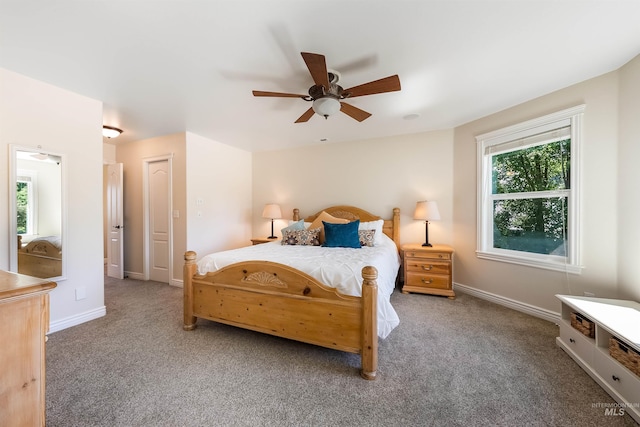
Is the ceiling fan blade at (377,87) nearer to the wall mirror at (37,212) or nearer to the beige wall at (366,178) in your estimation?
the beige wall at (366,178)

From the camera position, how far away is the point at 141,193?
4004 mm

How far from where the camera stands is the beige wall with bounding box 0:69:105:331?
2086 mm

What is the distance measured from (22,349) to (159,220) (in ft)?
10.8

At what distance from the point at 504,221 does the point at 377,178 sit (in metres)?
1.81

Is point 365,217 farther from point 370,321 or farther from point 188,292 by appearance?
point 188,292

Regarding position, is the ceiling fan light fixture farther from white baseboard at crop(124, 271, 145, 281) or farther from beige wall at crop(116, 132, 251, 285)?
white baseboard at crop(124, 271, 145, 281)

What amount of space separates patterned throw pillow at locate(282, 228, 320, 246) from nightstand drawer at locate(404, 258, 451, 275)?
4.30ft

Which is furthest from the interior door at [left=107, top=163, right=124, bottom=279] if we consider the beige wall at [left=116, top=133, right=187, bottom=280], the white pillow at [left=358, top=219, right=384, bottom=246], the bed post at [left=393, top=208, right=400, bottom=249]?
the bed post at [left=393, top=208, right=400, bottom=249]

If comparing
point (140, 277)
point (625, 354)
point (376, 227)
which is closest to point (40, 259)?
point (140, 277)

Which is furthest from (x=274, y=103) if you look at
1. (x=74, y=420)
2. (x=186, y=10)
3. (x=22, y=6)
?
(x=74, y=420)

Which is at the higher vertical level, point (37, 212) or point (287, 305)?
point (37, 212)

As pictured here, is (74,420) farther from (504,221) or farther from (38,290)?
(504,221)

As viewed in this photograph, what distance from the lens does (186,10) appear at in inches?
57.0

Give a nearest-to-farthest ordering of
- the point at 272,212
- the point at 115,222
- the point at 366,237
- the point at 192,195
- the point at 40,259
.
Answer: the point at 40,259
the point at 366,237
the point at 192,195
the point at 115,222
the point at 272,212
